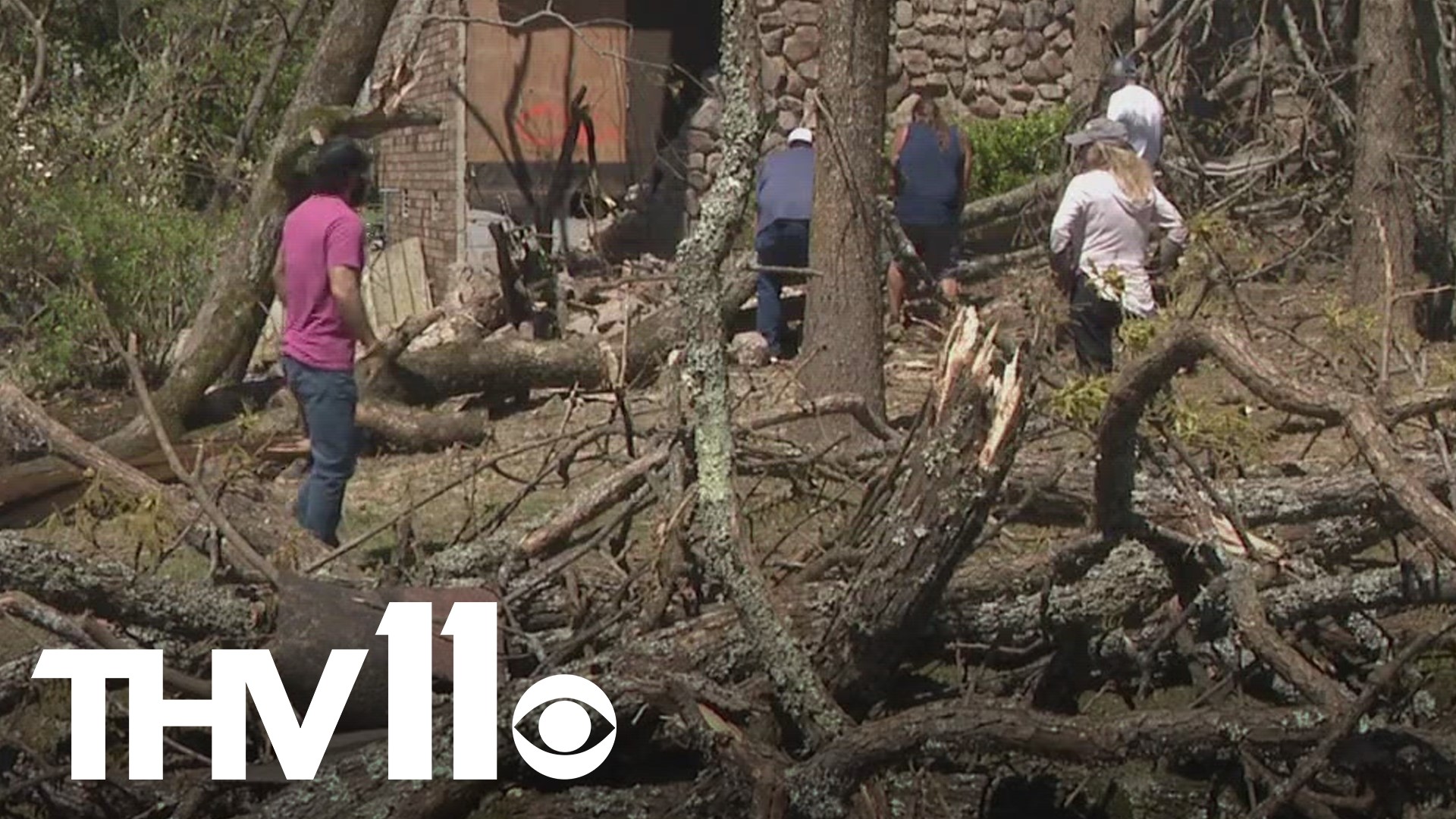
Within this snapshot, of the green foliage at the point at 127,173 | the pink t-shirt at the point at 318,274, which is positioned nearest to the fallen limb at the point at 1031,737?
the pink t-shirt at the point at 318,274

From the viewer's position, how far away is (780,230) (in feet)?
35.3

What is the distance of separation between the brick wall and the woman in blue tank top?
4.10 m

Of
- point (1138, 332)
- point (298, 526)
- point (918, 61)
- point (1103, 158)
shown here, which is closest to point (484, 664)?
point (298, 526)

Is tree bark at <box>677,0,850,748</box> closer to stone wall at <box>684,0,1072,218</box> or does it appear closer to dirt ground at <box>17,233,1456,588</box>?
dirt ground at <box>17,233,1456,588</box>

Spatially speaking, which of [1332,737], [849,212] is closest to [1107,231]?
[849,212]

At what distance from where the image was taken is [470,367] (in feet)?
30.9

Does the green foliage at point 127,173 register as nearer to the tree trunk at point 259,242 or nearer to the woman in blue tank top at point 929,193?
the tree trunk at point 259,242

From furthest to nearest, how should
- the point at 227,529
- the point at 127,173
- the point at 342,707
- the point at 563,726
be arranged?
the point at 127,173
the point at 227,529
the point at 342,707
the point at 563,726

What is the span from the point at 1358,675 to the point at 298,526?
128 inches

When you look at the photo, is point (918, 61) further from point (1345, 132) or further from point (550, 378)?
point (550, 378)

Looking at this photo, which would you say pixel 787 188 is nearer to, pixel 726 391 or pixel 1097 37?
pixel 1097 37

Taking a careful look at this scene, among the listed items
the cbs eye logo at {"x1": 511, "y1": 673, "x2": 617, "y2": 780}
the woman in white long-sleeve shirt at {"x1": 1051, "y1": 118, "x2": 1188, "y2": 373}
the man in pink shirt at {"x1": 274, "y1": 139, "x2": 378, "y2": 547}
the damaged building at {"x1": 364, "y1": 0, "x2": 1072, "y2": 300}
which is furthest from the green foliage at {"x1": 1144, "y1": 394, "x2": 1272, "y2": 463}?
the damaged building at {"x1": 364, "y1": 0, "x2": 1072, "y2": 300}

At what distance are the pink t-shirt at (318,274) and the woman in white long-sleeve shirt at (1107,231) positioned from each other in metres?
3.11

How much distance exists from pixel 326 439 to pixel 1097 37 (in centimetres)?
751
